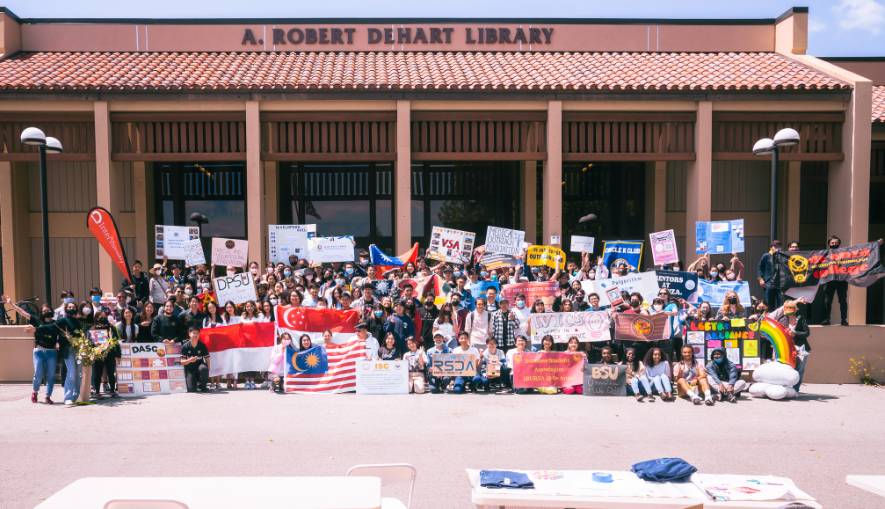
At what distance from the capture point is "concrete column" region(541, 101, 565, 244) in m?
15.9

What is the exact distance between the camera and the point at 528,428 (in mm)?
8703

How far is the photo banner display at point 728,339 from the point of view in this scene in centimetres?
1133

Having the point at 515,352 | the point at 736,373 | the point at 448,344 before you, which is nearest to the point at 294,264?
the point at 448,344

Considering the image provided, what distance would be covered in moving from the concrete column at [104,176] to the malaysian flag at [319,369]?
6.97 metres

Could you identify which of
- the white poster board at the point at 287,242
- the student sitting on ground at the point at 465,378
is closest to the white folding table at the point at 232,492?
the student sitting on ground at the point at 465,378

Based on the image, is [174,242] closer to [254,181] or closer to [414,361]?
[254,181]

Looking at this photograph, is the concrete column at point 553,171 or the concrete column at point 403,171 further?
the concrete column at point 553,171

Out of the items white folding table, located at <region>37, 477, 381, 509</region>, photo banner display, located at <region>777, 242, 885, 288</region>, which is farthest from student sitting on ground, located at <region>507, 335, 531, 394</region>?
white folding table, located at <region>37, 477, 381, 509</region>

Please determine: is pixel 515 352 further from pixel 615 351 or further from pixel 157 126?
pixel 157 126

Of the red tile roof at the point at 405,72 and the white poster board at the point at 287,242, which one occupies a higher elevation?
the red tile roof at the point at 405,72

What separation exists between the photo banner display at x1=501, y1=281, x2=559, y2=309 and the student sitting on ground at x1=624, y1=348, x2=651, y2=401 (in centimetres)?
192

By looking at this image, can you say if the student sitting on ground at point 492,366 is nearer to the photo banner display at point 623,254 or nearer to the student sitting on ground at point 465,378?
the student sitting on ground at point 465,378

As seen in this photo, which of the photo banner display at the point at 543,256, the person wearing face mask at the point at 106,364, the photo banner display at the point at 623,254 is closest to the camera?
the person wearing face mask at the point at 106,364

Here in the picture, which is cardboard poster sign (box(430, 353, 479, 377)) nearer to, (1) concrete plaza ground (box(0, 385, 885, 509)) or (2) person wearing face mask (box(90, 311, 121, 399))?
(1) concrete plaza ground (box(0, 385, 885, 509))
